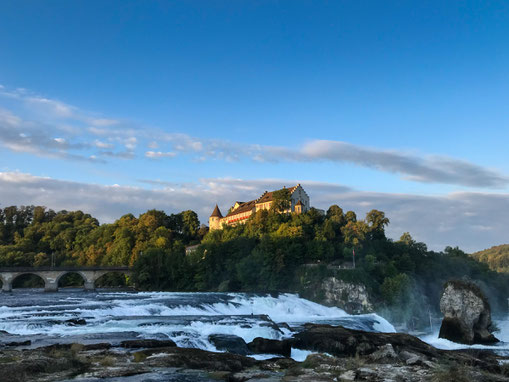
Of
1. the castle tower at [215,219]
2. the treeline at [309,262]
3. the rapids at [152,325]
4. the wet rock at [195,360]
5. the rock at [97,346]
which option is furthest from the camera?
the castle tower at [215,219]

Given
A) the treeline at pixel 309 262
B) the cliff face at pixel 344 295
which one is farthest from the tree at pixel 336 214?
the cliff face at pixel 344 295

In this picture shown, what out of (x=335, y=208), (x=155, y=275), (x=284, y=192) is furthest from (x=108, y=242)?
(x=335, y=208)

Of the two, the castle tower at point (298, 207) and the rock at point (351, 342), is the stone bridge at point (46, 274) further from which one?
the rock at point (351, 342)

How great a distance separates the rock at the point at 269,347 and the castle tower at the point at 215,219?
92.5 metres

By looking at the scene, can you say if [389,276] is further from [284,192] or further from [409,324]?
[284,192]

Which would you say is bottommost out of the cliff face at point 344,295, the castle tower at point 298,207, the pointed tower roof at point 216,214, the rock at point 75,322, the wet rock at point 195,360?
the cliff face at point 344,295

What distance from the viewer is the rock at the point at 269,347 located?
25.2 metres

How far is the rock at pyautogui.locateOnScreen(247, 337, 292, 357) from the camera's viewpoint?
993 inches

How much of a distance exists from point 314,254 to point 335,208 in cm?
1800

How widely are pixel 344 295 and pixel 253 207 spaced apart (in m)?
47.4

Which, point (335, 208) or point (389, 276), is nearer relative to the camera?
point (389, 276)

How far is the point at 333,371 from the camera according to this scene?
1501cm

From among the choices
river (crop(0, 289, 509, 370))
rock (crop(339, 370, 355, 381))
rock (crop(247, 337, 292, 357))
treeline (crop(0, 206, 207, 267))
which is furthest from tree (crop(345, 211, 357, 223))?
rock (crop(339, 370, 355, 381))

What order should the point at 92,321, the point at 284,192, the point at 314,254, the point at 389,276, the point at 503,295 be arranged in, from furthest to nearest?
the point at 284,192 < the point at 503,295 < the point at 314,254 < the point at 389,276 < the point at 92,321
